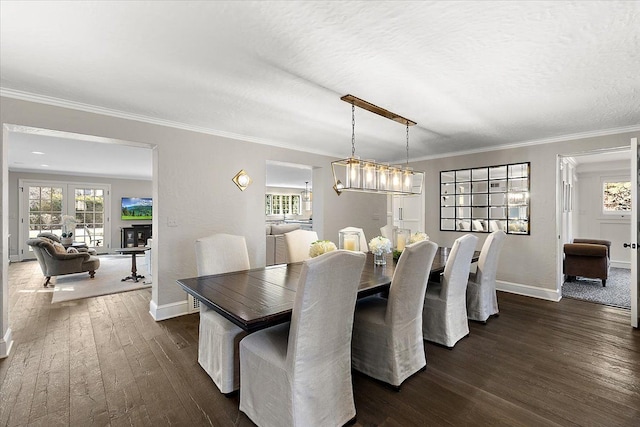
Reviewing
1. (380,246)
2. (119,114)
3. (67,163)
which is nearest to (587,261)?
(380,246)

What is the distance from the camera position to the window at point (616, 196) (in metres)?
6.57

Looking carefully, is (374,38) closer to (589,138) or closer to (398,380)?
(398,380)

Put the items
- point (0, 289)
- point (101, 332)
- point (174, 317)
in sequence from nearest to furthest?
point (0, 289) → point (101, 332) → point (174, 317)

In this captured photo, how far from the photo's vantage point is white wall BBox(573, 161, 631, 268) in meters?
6.52

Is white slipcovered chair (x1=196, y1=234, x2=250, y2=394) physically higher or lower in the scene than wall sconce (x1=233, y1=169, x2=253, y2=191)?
lower

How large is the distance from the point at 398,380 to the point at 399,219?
4.31 metres

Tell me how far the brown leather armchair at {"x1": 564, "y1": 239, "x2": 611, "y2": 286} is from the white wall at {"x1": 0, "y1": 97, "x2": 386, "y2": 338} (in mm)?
5074

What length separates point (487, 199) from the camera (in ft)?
16.2

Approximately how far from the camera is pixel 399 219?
614 centimetres

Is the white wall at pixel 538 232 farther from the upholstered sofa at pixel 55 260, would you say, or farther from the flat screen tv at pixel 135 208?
the flat screen tv at pixel 135 208

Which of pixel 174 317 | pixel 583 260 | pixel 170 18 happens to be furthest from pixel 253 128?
pixel 583 260

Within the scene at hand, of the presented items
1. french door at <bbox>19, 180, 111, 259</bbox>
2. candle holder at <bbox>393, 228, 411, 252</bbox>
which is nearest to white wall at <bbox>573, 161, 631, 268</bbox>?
candle holder at <bbox>393, 228, 411, 252</bbox>

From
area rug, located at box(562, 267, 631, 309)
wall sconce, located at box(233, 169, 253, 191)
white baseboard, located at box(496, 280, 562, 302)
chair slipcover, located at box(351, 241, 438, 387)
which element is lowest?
area rug, located at box(562, 267, 631, 309)

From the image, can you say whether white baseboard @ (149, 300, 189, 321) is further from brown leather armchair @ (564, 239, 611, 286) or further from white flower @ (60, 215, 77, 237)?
brown leather armchair @ (564, 239, 611, 286)
